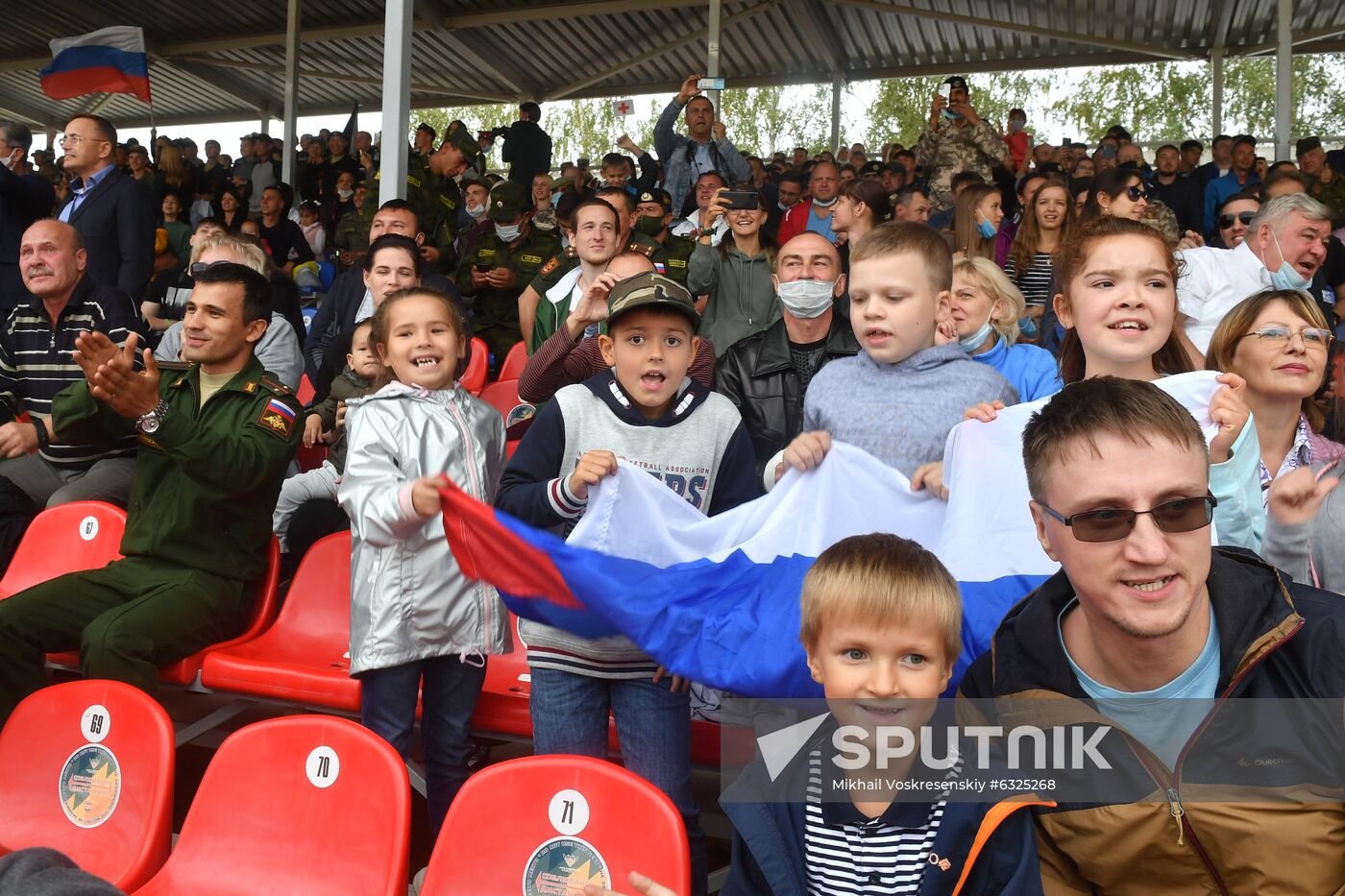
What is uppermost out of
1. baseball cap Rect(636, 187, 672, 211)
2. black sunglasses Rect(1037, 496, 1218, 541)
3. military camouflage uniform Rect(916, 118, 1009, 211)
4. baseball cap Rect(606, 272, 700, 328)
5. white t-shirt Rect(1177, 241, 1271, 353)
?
military camouflage uniform Rect(916, 118, 1009, 211)

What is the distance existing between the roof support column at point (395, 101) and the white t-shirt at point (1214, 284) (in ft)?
12.7

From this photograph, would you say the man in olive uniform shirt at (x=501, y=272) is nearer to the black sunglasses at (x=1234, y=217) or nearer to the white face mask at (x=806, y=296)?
the white face mask at (x=806, y=296)

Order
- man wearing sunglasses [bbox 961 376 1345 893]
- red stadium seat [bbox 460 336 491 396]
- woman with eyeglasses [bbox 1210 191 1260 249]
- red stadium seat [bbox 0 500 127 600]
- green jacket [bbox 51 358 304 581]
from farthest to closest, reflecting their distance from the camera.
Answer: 1. woman with eyeglasses [bbox 1210 191 1260 249]
2. red stadium seat [bbox 460 336 491 396]
3. red stadium seat [bbox 0 500 127 600]
4. green jacket [bbox 51 358 304 581]
5. man wearing sunglasses [bbox 961 376 1345 893]

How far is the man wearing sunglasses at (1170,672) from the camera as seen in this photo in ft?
5.43

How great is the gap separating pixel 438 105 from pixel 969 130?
14080 mm

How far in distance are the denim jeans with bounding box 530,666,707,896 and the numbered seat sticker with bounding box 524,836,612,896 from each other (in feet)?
1.65

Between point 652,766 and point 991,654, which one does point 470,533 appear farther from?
point 991,654

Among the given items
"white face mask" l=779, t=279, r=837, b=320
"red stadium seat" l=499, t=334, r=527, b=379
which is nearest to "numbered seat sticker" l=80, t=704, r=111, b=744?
"white face mask" l=779, t=279, r=837, b=320

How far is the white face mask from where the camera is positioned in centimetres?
379

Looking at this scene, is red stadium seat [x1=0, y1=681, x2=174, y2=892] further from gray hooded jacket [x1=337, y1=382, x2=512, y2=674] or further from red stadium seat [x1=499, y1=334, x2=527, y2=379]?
red stadium seat [x1=499, y1=334, x2=527, y2=379]

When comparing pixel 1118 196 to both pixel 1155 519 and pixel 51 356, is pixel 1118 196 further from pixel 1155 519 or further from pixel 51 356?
pixel 51 356

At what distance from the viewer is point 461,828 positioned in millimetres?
2340

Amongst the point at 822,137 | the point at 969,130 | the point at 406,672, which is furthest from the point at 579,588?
the point at 822,137

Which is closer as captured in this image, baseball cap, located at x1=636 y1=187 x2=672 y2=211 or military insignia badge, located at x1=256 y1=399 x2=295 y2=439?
military insignia badge, located at x1=256 y1=399 x2=295 y2=439
